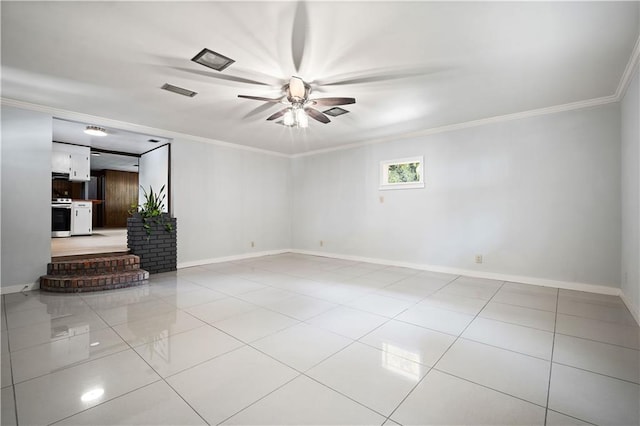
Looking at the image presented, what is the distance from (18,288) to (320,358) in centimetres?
441

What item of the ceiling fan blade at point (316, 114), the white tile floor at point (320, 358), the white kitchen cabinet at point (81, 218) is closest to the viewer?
the white tile floor at point (320, 358)

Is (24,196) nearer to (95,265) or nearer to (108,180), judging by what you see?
(95,265)

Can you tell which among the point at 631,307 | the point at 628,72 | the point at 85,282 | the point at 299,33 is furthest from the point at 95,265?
the point at 628,72

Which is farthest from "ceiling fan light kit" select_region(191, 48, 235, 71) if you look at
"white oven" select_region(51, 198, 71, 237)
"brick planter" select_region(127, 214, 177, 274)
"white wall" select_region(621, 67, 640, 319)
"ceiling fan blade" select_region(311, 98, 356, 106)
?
"white oven" select_region(51, 198, 71, 237)

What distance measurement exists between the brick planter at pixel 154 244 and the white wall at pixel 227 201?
0.64 ft

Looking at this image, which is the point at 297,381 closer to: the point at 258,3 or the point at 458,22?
the point at 258,3

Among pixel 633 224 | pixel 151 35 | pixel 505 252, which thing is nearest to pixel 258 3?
pixel 151 35

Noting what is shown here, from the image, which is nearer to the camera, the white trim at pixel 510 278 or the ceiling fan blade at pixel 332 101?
the ceiling fan blade at pixel 332 101

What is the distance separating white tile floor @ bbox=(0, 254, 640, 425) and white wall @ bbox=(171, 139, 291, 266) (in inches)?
83.5

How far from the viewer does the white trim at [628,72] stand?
2.54 metres

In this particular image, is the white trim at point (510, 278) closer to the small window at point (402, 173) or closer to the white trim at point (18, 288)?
the small window at point (402, 173)

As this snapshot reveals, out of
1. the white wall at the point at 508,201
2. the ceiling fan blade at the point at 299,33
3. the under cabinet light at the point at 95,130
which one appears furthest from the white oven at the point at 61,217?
the ceiling fan blade at the point at 299,33

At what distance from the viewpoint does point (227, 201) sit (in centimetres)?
610

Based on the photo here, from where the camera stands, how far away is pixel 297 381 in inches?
70.8
